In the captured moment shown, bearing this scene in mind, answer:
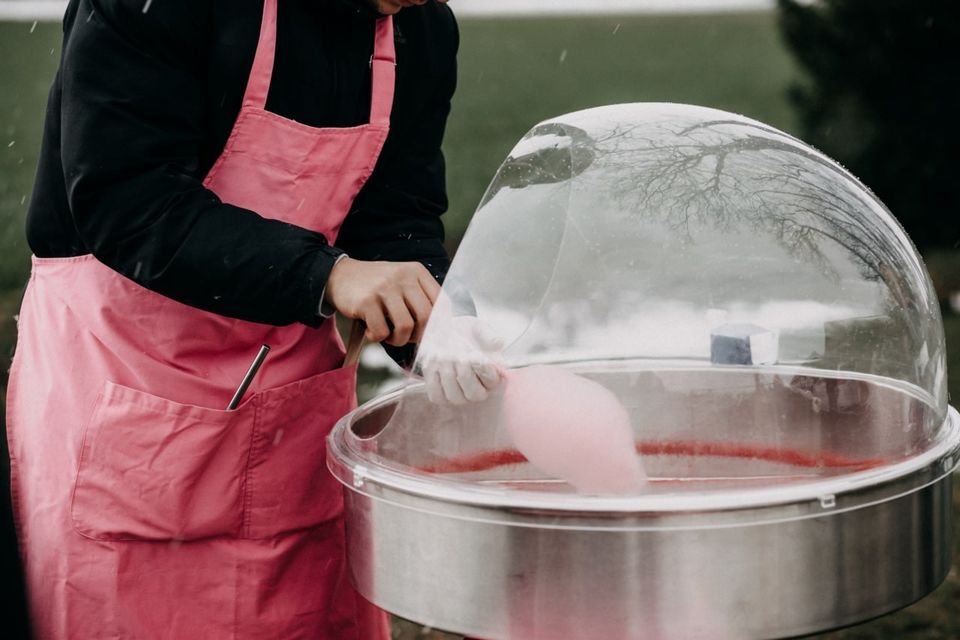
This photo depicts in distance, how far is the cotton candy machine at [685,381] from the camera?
1.21 m

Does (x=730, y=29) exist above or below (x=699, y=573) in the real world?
above

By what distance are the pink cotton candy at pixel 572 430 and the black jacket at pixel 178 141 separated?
291 millimetres

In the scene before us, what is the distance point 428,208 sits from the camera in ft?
6.45

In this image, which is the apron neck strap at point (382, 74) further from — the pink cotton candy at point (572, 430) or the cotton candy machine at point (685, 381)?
the pink cotton candy at point (572, 430)

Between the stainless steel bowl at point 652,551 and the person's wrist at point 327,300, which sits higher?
the person's wrist at point 327,300

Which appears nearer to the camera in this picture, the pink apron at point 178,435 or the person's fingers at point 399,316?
the person's fingers at point 399,316

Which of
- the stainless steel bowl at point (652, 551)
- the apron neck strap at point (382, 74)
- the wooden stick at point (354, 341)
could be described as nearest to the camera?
the stainless steel bowl at point (652, 551)

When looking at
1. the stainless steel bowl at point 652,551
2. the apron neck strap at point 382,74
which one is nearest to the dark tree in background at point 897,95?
the apron neck strap at point 382,74

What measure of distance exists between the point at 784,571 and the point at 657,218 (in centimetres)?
51

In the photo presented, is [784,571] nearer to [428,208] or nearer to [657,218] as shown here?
[657,218]

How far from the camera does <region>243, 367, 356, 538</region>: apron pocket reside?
1.67 meters

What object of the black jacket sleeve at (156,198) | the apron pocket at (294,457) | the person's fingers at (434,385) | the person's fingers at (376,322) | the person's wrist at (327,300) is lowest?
the apron pocket at (294,457)

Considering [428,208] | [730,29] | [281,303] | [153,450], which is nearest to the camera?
[281,303]

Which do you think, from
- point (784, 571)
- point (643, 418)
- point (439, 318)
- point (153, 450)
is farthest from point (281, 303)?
point (784, 571)
